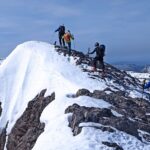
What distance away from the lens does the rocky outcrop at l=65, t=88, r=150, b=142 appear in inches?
848

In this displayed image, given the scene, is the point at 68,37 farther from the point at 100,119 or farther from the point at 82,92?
the point at 100,119

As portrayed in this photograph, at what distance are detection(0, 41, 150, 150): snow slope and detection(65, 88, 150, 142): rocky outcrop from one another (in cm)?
54

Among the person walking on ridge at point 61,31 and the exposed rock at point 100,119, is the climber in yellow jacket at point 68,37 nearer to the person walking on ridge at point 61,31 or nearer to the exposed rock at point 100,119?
the person walking on ridge at point 61,31

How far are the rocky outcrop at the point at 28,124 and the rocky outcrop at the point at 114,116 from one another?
3.20m

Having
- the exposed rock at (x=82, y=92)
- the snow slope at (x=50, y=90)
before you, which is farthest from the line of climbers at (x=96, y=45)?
the exposed rock at (x=82, y=92)

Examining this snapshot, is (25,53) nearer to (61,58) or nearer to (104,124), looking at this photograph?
(61,58)

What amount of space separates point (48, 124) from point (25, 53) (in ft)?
68.2

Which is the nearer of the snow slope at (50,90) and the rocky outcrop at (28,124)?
the snow slope at (50,90)

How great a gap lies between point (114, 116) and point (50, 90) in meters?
8.48

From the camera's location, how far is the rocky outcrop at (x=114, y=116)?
2155cm

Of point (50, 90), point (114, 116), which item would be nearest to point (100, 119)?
point (114, 116)

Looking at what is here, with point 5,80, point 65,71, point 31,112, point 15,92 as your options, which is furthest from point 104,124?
point 5,80

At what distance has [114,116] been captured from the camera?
2308cm

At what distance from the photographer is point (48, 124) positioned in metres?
23.6
